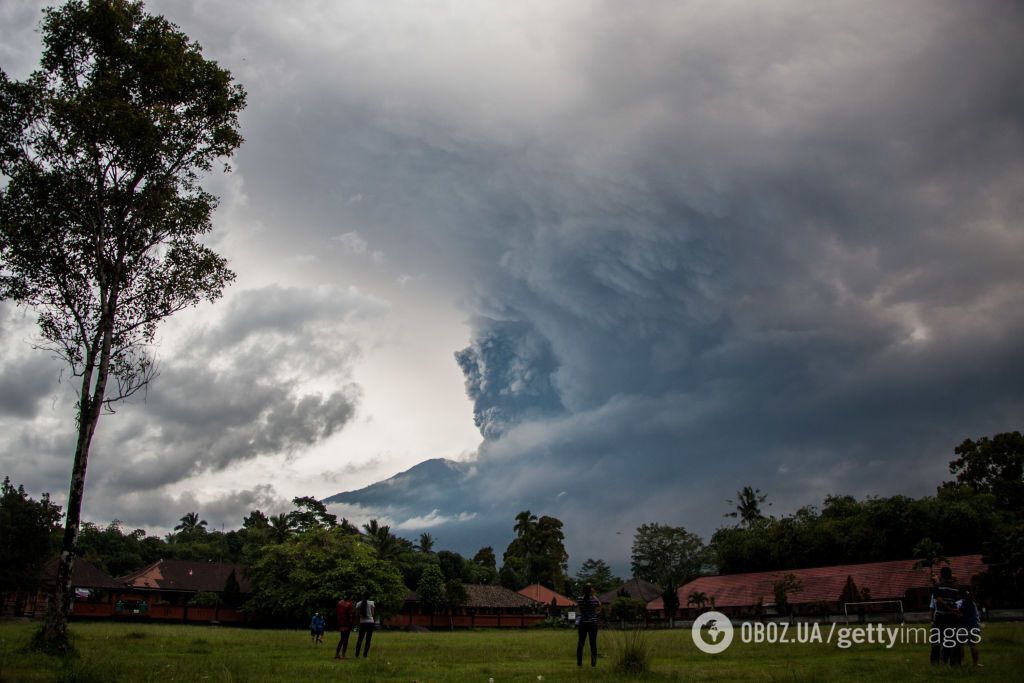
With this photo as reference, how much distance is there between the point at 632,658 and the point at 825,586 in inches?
2399

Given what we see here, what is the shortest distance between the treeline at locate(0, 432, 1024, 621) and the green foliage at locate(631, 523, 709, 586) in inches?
672

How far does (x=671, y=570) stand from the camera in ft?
422

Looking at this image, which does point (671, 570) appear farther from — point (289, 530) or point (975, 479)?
point (289, 530)

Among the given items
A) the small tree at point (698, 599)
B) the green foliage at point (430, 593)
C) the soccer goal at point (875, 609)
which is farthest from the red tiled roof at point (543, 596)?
the soccer goal at point (875, 609)

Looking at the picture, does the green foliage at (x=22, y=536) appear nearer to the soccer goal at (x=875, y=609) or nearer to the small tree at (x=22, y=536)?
the small tree at (x=22, y=536)

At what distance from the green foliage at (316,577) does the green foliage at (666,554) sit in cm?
7863

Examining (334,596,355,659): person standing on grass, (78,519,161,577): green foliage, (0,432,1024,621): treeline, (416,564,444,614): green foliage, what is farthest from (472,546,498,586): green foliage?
(334,596,355,659): person standing on grass

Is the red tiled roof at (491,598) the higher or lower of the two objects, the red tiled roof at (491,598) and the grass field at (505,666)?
the lower

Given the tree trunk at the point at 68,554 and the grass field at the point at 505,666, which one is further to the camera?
the tree trunk at the point at 68,554

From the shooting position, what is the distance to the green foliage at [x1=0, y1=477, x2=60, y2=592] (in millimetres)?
40969

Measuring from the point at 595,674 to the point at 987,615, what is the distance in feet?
170

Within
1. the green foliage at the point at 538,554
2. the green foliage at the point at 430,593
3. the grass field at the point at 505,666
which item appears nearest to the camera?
the grass field at the point at 505,666

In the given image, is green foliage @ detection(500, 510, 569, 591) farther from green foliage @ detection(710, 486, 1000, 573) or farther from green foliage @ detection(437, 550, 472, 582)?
green foliage @ detection(710, 486, 1000, 573)

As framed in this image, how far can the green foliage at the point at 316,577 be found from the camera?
57.4 metres
